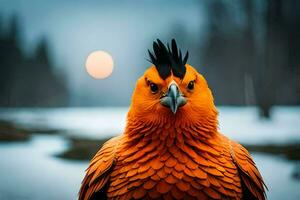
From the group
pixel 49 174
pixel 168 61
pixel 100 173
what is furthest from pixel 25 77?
pixel 168 61

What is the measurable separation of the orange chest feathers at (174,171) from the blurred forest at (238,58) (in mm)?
1022

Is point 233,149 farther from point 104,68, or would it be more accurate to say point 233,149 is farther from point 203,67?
point 104,68

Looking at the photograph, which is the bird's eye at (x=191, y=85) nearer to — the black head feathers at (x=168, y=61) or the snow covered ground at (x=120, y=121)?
the black head feathers at (x=168, y=61)

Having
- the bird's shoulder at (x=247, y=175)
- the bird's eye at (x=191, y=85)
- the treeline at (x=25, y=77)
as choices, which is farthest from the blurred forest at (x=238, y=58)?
the bird's eye at (x=191, y=85)

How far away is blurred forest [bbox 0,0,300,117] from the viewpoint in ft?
6.48

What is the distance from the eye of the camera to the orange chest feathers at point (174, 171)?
938 millimetres

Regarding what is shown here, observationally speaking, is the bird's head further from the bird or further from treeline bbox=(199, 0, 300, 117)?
treeline bbox=(199, 0, 300, 117)

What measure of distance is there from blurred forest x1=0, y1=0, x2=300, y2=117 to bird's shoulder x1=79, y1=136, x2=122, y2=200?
38.2 inches

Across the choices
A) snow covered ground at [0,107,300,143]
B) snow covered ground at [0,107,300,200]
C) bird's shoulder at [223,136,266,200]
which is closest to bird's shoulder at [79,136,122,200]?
bird's shoulder at [223,136,266,200]

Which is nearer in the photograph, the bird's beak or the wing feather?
the bird's beak

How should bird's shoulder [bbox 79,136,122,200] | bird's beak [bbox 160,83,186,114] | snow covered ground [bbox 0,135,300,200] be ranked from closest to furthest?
1. bird's beak [bbox 160,83,186,114]
2. bird's shoulder [bbox 79,136,122,200]
3. snow covered ground [bbox 0,135,300,200]

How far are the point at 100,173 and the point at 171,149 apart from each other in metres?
0.25

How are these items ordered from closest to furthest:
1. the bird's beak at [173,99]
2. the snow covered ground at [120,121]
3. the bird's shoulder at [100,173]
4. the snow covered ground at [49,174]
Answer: the bird's beak at [173,99], the bird's shoulder at [100,173], the snow covered ground at [49,174], the snow covered ground at [120,121]

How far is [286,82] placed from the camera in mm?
1971
